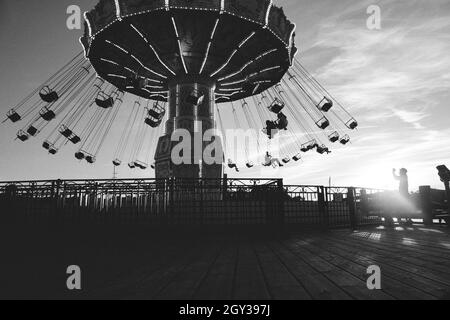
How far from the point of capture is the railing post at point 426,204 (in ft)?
36.6

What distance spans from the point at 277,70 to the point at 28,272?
2238 cm

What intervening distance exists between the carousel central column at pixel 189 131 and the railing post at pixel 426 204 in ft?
41.9

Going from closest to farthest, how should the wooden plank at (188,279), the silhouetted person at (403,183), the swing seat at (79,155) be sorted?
the wooden plank at (188,279)
the silhouetted person at (403,183)
the swing seat at (79,155)

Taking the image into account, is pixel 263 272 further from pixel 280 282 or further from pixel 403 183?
pixel 403 183

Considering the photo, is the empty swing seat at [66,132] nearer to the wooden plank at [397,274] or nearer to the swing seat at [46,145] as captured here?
the swing seat at [46,145]

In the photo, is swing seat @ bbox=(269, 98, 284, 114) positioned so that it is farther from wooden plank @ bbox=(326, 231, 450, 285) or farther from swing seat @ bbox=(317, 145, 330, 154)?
wooden plank @ bbox=(326, 231, 450, 285)

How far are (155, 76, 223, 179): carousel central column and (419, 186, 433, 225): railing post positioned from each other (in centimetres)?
1277

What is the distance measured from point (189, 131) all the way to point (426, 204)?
47.3 ft

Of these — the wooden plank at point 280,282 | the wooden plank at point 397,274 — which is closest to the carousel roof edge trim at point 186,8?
the wooden plank at point 397,274
